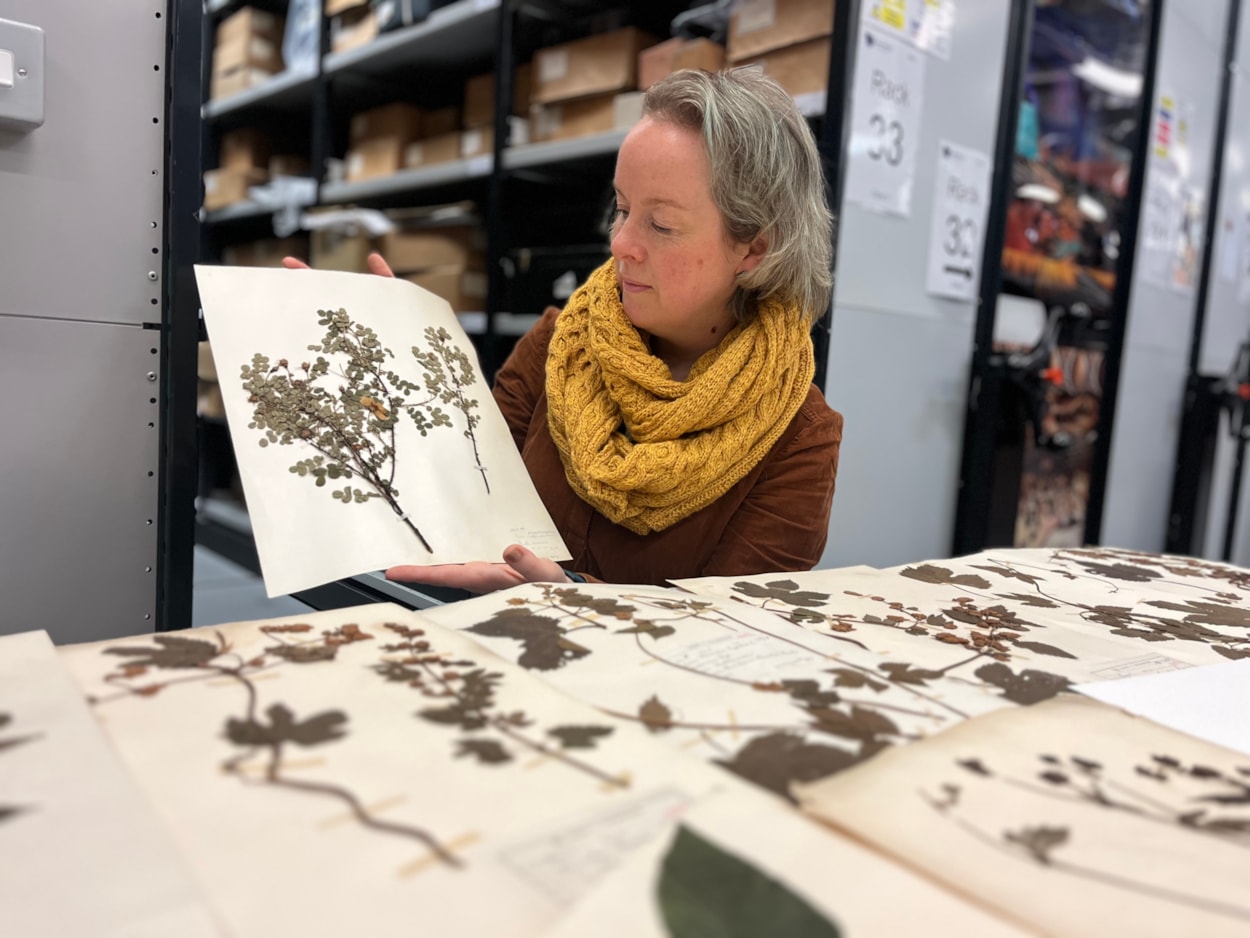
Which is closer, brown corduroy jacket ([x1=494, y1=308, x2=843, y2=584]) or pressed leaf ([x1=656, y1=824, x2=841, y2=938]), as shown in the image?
pressed leaf ([x1=656, y1=824, x2=841, y2=938])

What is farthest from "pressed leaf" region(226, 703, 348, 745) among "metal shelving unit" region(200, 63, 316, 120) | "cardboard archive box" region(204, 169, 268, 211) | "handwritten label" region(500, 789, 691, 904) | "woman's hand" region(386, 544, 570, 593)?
"cardboard archive box" region(204, 169, 268, 211)

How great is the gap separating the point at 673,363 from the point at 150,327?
604 millimetres

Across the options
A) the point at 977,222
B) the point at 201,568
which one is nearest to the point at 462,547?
the point at 977,222

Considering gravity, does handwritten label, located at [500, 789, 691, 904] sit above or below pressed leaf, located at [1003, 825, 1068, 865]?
above

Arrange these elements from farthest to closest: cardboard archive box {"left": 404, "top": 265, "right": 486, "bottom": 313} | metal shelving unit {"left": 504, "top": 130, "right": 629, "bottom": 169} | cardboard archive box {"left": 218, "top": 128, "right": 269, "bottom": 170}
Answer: cardboard archive box {"left": 218, "top": 128, "right": 269, "bottom": 170}
cardboard archive box {"left": 404, "top": 265, "right": 486, "bottom": 313}
metal shelving unit {"left": 504, "top": 130, "right": 629, "bottom": 169}

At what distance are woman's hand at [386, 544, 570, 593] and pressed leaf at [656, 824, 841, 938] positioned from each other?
47 centimetres

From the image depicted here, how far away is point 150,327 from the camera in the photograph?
3.18 feet

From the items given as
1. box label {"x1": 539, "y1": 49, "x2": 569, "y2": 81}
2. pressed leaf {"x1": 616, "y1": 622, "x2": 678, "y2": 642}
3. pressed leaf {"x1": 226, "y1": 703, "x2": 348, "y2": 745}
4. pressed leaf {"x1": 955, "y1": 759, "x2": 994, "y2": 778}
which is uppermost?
box label {"x1": 539, "y1": 49, "x2": 569, "y2": 81}

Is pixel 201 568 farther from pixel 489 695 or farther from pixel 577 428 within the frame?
pixel 489 695

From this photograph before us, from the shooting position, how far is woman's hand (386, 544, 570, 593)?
0.78 meters

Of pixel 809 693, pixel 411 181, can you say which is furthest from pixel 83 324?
pixel 411 181

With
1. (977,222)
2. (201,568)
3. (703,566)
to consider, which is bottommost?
(201,568)

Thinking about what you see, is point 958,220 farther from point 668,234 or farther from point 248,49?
Result: point 248,49

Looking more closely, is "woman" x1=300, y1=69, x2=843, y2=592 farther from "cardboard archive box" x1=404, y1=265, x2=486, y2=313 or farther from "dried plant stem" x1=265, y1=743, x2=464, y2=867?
"cardboard archive box" x1=404, y1=265, x2=486, y2=313
